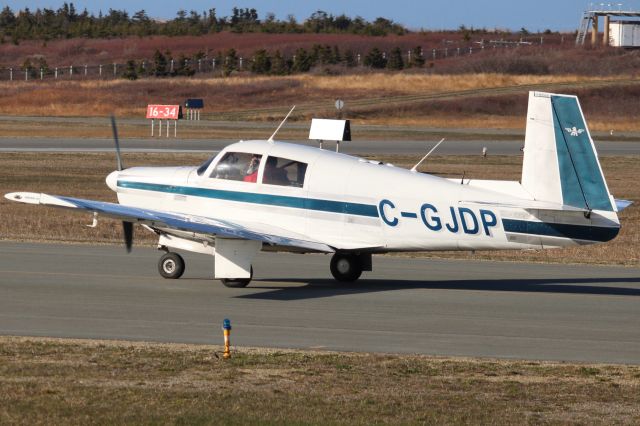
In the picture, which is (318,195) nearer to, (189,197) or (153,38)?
(189,197)

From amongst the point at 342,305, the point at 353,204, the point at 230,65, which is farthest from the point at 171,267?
the point at 230,65

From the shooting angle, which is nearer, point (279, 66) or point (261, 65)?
point (279, 66)

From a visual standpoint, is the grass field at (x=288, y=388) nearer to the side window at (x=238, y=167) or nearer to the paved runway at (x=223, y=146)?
the side window at (x=238, y=167)

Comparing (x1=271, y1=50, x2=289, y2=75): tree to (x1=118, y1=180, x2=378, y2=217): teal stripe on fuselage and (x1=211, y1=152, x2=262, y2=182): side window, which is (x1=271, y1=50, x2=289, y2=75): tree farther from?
(x1=211, y1=152, x2=262, y2=182): side window

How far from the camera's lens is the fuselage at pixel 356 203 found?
1631 cm

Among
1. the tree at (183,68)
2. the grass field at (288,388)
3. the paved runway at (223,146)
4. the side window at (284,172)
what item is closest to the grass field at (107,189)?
the paved runway at (223,146)

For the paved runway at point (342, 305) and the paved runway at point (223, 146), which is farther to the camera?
the paved runway at point (223, 146)

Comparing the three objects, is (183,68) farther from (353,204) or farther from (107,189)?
(353,204)

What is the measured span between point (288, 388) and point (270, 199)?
7190mm

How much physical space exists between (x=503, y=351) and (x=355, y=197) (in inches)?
189

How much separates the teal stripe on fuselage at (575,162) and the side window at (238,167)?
447 cm

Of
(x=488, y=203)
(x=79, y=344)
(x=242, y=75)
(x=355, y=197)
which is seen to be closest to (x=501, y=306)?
(x=488, y=203)

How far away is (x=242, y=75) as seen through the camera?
107000 mm

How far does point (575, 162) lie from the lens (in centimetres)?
1598
